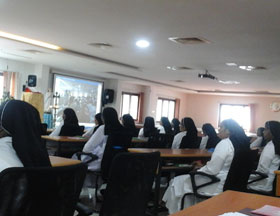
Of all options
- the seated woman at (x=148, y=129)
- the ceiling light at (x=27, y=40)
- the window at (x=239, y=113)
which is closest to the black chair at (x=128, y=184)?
the ceiling light at (x=27, y=40)

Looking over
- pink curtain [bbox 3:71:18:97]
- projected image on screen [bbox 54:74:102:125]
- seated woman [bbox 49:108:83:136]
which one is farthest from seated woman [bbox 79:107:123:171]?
projected image on screen [bbox 54:74:102:125]

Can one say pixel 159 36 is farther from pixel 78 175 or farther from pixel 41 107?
pixel 41 107

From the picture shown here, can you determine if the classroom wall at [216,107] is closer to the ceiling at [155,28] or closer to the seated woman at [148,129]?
the ceiling at [155,28]

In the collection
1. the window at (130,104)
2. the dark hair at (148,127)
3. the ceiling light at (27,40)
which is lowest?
the dark hair at (148,127)

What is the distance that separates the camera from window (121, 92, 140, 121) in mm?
13391

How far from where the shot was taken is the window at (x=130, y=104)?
43.9 feet

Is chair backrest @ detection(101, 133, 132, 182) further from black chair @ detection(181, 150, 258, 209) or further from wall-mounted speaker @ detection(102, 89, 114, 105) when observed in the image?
wall-mounted speaker @ detection(102, 89, 114, 105)

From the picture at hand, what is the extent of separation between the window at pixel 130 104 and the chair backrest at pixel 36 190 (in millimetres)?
11791

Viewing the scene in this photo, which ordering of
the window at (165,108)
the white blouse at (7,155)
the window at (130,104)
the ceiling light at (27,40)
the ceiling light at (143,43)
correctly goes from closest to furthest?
the white blouse at (7,155), the ceiling light at (143,43), the ceiling light at (27,40), the window at (130,104), the window at (165,108)

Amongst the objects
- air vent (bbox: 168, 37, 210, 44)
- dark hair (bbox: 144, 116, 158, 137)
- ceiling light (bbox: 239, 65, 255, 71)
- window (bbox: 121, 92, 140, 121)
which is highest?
air vent (bbox: 168, 37, 210, 44)

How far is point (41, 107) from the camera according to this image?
9000 millimetres

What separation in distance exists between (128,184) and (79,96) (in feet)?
30.1

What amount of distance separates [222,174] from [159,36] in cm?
255

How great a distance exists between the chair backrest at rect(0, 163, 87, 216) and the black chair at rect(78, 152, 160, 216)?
2.86 feet
